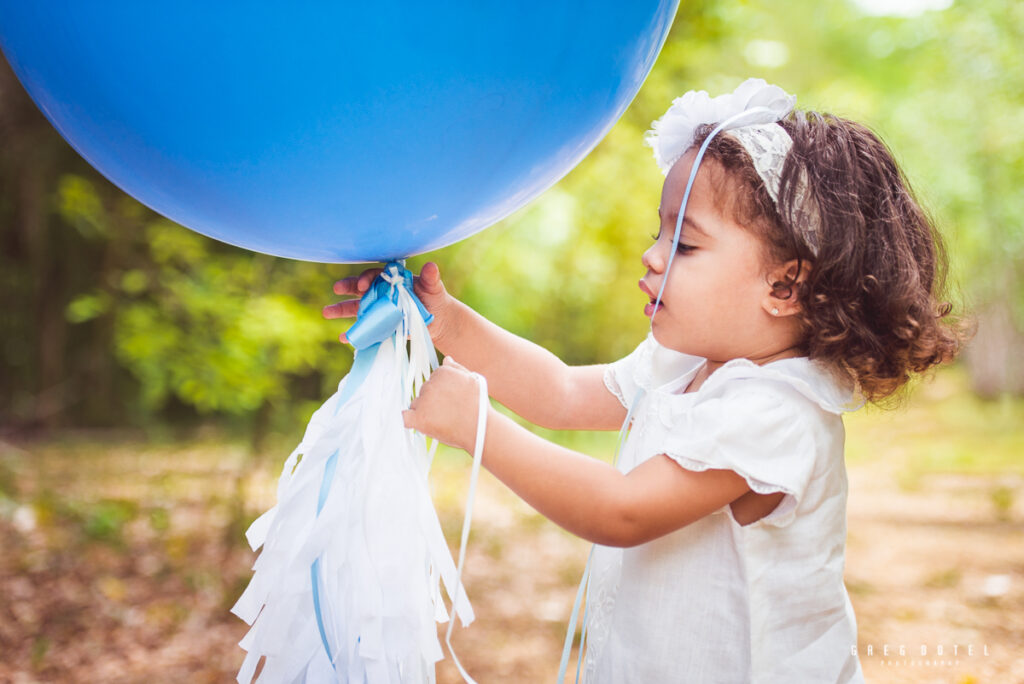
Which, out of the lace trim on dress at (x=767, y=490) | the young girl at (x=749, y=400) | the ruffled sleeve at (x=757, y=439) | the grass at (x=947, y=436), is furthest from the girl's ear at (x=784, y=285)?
the grass at (x=947, y=436)

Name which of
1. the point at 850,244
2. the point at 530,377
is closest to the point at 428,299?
the point at 530,377

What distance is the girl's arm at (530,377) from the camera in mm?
1502

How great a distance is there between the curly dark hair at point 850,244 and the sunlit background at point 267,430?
0.51ft

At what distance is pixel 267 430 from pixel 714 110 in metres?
2.99

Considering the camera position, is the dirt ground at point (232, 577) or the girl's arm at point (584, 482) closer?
the girl's arm at point (584, 482)

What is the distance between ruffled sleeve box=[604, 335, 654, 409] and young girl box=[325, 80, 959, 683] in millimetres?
190

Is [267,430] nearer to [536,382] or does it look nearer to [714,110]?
[536,382]

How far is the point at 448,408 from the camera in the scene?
117 centimetres

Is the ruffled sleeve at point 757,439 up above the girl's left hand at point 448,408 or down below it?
below

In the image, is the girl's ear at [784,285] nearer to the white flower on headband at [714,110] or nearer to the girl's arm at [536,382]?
the white flower on headband at [714,110]

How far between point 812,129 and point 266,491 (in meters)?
4.01

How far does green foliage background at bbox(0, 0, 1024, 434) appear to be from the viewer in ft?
10.7
